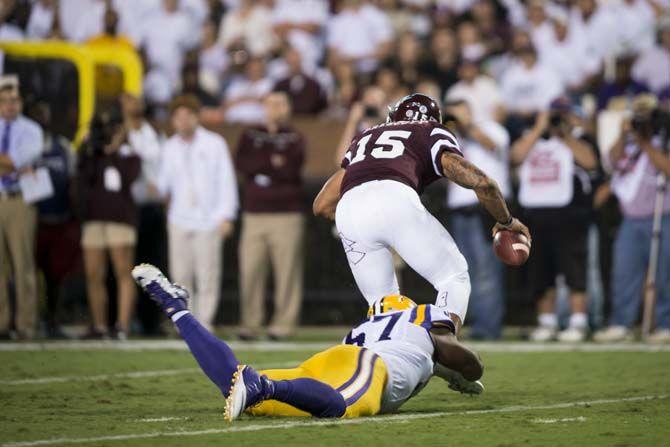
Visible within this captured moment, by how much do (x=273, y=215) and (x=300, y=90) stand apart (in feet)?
9.63

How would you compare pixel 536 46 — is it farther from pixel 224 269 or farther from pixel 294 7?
pixel 224 269

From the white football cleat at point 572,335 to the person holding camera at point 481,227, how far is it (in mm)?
672

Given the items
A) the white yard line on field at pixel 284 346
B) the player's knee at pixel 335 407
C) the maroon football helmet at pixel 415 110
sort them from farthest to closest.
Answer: the white yard line on field at pixel 284 346
the maroon football helmet at pixel 415 110
the player's knee at pixel 335 407

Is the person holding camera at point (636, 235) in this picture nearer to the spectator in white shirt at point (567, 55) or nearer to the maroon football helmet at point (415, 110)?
the spectator in white shirt at point (567, 55)

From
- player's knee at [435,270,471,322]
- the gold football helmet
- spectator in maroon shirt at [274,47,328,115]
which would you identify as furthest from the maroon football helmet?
spectator in maroon shirt at [274,47,328,115]

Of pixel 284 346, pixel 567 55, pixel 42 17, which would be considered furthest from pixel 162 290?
pixel 42 17

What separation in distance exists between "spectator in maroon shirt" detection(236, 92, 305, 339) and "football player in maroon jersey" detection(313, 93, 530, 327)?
17.9 feet

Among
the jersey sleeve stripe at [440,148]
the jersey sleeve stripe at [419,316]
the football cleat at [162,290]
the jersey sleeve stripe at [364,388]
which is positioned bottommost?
the jersey sleeve stripe at [364,388]

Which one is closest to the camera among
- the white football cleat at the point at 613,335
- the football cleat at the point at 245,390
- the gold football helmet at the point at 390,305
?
the football cleat at the point at 245,390

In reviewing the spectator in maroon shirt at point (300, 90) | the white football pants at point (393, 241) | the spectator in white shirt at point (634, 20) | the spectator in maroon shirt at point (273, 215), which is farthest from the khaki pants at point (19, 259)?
the spectator in white shirt at point (634, 20)

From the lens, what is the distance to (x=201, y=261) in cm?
1436

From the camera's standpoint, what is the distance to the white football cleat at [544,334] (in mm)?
14195

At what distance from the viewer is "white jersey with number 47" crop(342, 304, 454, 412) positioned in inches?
299

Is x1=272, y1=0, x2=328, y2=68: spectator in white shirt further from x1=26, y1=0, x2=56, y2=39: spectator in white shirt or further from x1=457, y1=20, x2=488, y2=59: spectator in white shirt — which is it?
x1=26, y1=0, x2=56, y2=39: spectator in white shirt
